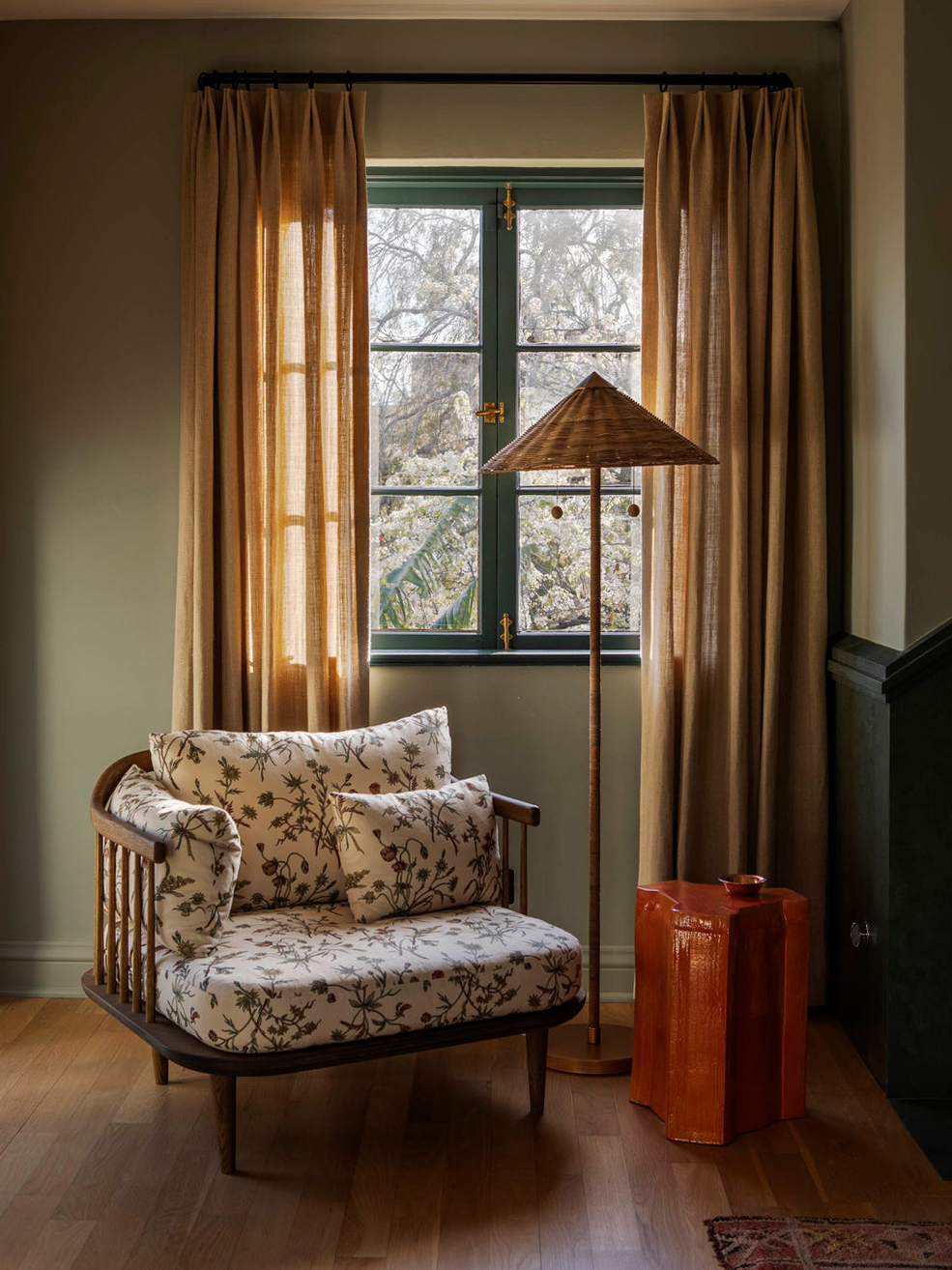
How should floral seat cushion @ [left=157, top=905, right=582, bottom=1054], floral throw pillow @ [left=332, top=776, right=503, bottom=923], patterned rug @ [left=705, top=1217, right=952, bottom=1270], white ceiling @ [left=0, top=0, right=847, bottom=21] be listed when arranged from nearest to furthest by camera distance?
1. patterned rug @ [left=705, top=1217, right=952, bottom=1270]
2. floral seat cushion @ [left=157, top=905, right=582, bottom=1054]
3. floral throw pillow @ [left=332, top=776, right=503, bottom=923]
4. white ceiling @ [left=0, top=0, right=847, bottom=21]

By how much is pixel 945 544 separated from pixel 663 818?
1.07 metres

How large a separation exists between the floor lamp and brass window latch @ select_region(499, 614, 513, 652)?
587mm

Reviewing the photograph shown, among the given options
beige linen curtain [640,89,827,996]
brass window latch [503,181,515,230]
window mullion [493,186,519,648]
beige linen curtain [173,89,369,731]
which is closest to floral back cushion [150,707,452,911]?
beige linen curtain [173,89,369,731]

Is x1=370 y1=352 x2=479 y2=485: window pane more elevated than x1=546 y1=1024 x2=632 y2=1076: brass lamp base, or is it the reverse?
x1=370 y1=352 x2=479 y2=485: window pane

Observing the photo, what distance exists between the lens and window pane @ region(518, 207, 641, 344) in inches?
139

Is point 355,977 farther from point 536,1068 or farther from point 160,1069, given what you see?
point 160,1069

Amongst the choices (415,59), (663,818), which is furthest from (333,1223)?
(415,59)

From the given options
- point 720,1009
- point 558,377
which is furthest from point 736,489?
point 720,1009

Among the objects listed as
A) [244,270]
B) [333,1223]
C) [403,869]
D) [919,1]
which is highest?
[919,1]

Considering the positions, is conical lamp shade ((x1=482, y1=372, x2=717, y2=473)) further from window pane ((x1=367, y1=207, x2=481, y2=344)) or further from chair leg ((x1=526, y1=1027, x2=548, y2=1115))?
chair leg ((x1=526, y1=1027, x2=548, y2=1115))

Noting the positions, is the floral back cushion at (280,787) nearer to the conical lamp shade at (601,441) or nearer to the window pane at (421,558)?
the window pane at (421,558)

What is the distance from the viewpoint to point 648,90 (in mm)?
3395

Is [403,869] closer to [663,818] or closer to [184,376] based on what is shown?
[663,818]

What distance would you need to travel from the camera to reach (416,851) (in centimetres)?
284
